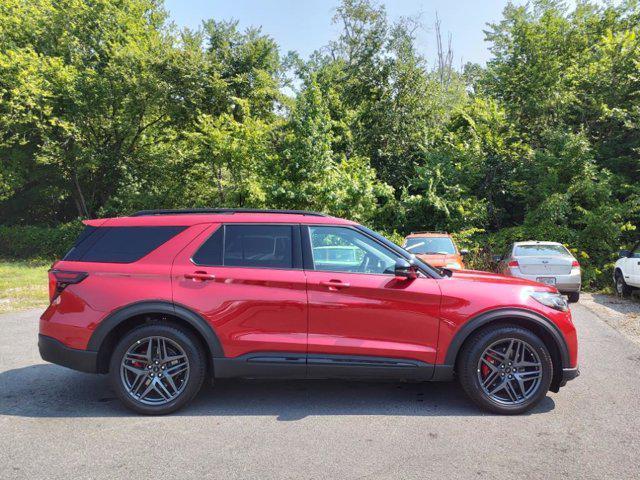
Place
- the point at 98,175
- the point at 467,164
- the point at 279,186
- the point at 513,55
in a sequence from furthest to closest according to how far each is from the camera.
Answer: the point at 98,175, the point at 513,55, the point at 467,164, the point at 279,186

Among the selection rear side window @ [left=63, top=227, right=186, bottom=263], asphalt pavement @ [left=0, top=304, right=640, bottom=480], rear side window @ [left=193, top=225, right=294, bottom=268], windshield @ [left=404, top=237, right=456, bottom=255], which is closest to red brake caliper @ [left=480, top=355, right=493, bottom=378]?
asphalt pavement @ [left=0, top=304, right=640, bottom=480]

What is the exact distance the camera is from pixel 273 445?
3.58 meters

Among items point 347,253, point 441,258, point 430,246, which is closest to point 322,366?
point 347,253

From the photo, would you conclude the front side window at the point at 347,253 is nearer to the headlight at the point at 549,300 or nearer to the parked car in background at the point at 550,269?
the headlight at the point at 549,300

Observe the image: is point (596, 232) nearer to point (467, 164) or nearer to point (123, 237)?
point (467, 164)

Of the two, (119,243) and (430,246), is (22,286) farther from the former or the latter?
(430,246)

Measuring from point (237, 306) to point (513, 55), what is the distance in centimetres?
2064

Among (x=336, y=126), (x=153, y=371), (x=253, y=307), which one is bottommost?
(x=153, y=371)

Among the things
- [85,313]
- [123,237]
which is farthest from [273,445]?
[123,237]

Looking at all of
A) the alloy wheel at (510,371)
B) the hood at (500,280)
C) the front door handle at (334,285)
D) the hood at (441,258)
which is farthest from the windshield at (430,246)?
the front door handle at (334,285)

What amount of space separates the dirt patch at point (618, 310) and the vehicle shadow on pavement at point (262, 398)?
4285mm

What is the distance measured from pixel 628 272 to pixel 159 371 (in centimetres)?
1113

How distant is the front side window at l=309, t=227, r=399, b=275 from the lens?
4.34 m

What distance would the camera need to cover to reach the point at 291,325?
4195mm
